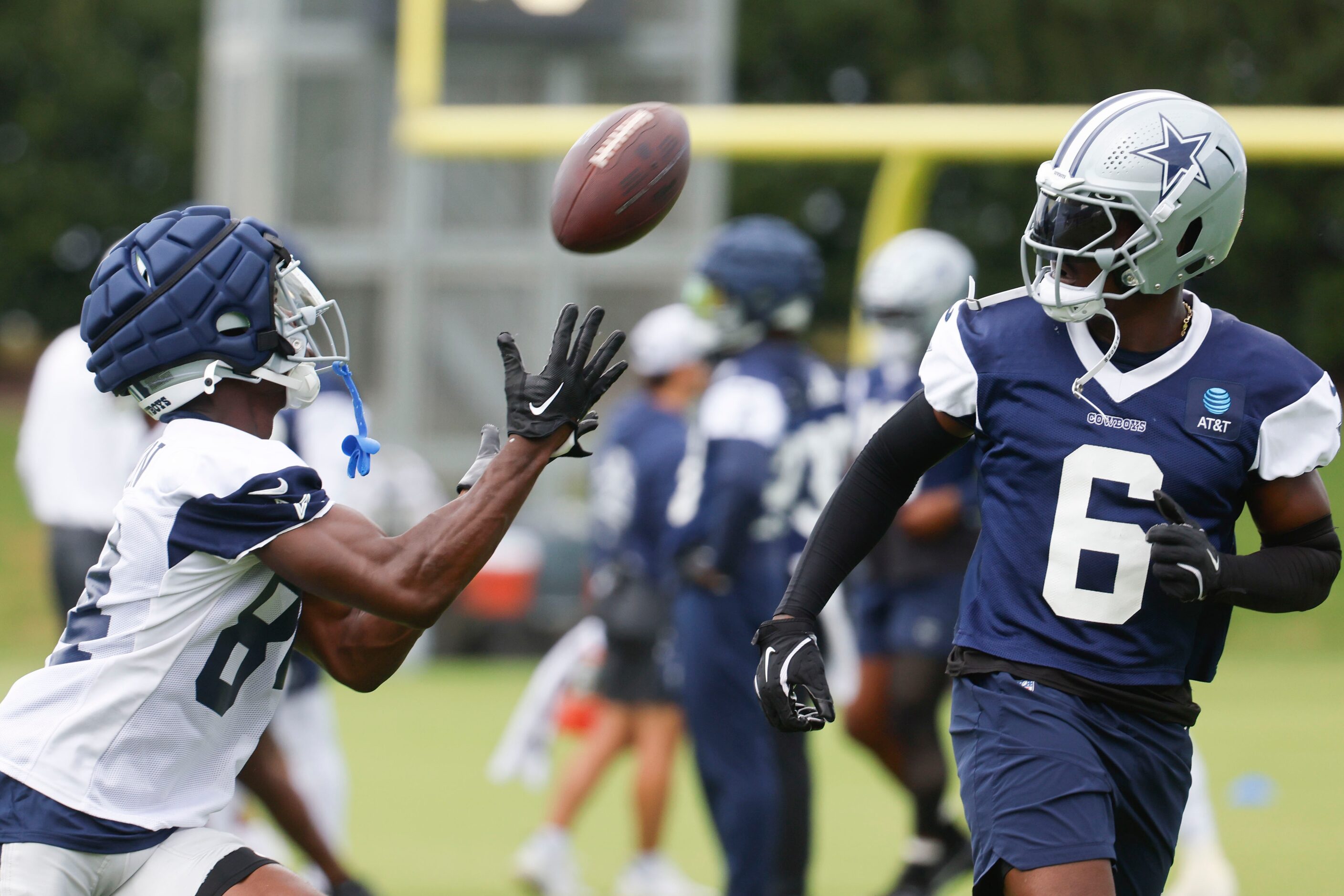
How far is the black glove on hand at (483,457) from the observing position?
2.92 metres

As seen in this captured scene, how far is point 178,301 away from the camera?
9.20ft

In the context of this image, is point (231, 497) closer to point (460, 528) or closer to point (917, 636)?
point (460, 528)

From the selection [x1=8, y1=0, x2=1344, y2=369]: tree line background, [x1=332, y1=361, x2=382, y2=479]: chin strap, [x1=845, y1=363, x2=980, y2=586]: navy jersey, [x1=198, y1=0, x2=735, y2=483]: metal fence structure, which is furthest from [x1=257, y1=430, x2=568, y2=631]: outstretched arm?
[x1=8, y1=0, x2=1344, y2=369]: tree line background

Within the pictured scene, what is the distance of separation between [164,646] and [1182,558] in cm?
163

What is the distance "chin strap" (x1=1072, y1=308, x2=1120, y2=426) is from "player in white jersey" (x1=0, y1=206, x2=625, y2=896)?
0.80 metres

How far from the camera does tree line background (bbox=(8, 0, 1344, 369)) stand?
22312mm

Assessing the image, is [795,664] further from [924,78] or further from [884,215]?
[924,78]

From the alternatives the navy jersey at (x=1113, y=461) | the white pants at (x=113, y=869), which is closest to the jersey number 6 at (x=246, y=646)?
the white pants at (x=113, y=869)

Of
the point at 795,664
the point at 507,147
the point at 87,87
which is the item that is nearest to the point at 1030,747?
the point at 795,664

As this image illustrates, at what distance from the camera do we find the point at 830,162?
995 inches

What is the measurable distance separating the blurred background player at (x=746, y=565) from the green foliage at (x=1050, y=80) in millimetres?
15494

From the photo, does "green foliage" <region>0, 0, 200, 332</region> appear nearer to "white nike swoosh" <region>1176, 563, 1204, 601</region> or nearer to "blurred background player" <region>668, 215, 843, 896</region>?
"blurred background player" <region>668, 215, 843, 896</region>

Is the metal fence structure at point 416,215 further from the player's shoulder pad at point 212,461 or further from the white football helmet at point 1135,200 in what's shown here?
the player's shoulder pad at point 212,461

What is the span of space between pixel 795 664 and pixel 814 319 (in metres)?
23.1
